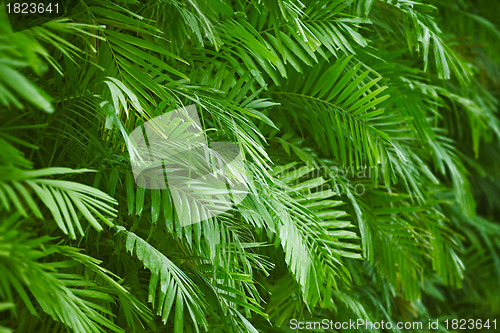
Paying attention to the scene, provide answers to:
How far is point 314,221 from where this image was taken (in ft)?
2.63

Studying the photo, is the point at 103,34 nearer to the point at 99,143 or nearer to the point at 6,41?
the point at 99,143

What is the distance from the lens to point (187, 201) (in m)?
0.67

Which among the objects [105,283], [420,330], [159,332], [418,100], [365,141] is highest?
[418,100]

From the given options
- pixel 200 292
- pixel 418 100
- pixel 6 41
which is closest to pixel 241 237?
pixel 200 292

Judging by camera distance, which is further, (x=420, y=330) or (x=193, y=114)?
(x=420, y=330)

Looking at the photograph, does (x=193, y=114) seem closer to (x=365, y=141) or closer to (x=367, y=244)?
(x=365, y=141)

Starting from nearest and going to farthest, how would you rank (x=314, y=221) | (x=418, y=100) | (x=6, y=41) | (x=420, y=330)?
1. (x=6, y=41)
2. (x=314, y=221)
3. (x=418, y=100)
4. (x=420, y=330)

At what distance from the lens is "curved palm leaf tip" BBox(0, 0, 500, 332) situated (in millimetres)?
549

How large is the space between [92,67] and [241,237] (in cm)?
37

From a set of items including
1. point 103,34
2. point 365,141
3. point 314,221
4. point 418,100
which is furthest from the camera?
point 418,100

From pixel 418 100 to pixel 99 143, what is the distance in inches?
29.2

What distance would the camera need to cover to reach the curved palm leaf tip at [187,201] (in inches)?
21.6

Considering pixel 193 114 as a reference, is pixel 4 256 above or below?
below

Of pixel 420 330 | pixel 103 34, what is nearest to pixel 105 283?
pixel 103 34
